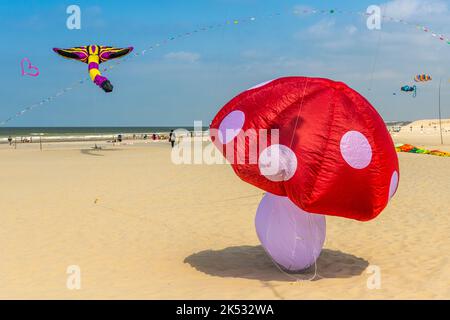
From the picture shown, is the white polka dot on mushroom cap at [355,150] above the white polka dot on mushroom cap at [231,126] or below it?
below

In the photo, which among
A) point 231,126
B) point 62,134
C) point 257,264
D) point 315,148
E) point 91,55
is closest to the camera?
point 315,148

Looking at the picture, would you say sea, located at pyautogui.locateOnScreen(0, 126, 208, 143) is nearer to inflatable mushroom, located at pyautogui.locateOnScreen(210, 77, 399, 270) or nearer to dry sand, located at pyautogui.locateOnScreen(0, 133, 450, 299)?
dry sand, located at pyautogui.locateOnScreen(0, 133, 450, 299)

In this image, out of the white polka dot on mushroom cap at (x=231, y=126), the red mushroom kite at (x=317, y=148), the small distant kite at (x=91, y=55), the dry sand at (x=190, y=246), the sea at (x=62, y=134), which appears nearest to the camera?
the red mushroom kite at (x=317, y=148)

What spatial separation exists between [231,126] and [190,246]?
11.1 ft

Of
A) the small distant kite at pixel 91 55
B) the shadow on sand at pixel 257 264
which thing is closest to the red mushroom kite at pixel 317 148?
the shadow on sand at pixel 257 264

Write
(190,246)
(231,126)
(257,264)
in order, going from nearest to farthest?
(231,126) < (257,264) < (190,246)

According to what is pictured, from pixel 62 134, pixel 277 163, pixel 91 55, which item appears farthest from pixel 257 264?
pixel 62 134

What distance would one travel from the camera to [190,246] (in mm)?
8648

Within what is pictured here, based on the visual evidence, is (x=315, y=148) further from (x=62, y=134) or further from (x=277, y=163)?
(x=62, y=134)

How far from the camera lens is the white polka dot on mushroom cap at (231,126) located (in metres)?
5.97

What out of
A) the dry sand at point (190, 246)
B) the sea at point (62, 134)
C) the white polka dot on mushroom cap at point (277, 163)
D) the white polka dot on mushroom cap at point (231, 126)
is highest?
the sea at point (62, 134)

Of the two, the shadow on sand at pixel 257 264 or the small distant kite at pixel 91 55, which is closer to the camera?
the shadow on sand at pixel 257 264

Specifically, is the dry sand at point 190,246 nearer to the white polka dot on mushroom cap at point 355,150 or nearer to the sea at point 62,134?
the white polka dot on mushroom cap at point 355,150
